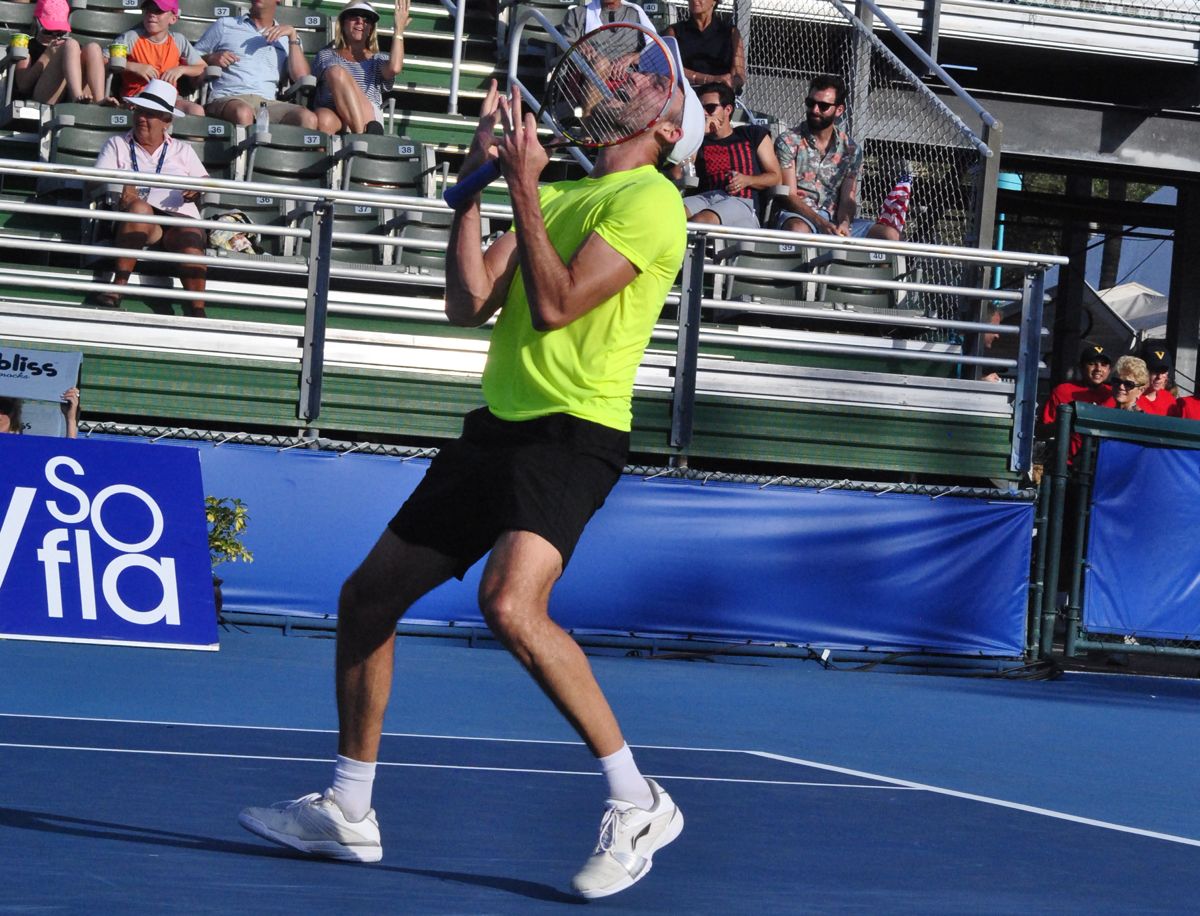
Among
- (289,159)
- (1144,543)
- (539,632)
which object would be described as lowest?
(1144,543)

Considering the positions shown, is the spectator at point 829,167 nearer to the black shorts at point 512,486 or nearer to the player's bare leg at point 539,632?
the black shorts at point 512,486

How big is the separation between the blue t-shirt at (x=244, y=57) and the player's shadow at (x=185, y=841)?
10.4m

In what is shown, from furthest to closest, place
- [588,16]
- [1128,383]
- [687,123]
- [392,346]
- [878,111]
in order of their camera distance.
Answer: [878,111] → [588,16] → [1128,383] → [392,346] → [687,123]

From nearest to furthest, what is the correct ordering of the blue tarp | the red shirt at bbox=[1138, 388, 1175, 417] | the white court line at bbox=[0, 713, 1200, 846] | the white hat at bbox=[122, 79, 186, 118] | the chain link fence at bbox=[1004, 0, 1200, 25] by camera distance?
the white court line at bbox=[0, 713, 1200, 846]
the blue tarp
the white hat at bbox=[122, 79, 186, 118]
the red shirt at bbox=[1138, 388, 1175, 417]
the chain link fence at bbox=[1004, 0, 1200, 25]

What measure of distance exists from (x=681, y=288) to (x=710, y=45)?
3.68 m

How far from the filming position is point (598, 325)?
14.7 feet

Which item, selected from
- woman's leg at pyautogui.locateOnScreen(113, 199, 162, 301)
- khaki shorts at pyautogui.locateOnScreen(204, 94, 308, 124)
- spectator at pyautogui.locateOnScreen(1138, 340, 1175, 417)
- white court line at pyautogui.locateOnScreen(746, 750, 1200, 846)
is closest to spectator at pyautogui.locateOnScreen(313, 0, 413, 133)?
khaki shorts at pyautogui.locateOnScreen(204, 94, 308, 124)

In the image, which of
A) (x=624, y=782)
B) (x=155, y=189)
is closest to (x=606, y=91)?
(x=624, y=782)

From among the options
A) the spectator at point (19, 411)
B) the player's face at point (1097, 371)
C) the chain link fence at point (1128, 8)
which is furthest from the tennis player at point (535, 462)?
the chain link fence at point (1128, 8)

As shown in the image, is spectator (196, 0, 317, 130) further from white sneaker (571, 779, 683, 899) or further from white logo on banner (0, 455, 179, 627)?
white sneaker (571, 779, 683, 899)

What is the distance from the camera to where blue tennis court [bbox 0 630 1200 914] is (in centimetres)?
423

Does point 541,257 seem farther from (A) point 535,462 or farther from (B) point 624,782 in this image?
(B) point 624,782

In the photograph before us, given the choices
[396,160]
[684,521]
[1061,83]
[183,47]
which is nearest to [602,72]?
[684,521]

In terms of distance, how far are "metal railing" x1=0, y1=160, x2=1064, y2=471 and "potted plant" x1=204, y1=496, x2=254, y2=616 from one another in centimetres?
94
